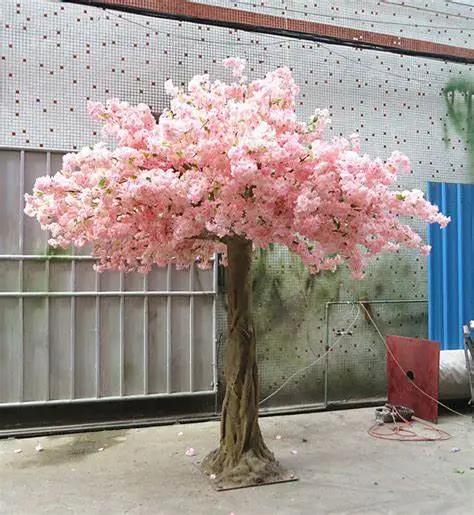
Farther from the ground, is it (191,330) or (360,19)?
(360,19)

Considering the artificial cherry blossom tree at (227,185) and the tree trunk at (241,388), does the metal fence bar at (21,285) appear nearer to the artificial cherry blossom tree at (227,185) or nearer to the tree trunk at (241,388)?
the artificial cherry blossom tree at (227,185)

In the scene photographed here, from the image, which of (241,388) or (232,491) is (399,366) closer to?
(241,388)

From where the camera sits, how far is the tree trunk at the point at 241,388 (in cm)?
457

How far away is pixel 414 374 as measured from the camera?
21.2 ft

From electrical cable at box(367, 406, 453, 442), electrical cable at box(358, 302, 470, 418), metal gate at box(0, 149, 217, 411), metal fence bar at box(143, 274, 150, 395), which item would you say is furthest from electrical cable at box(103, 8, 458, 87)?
electrical cable at box(367, 406, 453, 442)

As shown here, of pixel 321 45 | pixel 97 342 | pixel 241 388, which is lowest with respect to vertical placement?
pixel 241 388

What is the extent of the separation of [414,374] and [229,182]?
160 inches

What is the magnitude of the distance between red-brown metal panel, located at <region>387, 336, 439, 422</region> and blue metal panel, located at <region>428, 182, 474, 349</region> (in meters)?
0.95

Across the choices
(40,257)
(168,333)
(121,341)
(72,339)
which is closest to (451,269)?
(168,333)

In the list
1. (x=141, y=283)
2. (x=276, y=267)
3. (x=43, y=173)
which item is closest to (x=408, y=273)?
(x=276, y=267)

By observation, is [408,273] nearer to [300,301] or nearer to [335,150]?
[300,301]

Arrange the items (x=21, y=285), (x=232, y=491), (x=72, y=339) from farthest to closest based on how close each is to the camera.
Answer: (x=72, y=339) < (x=21, y=285) < (x=232, y=491)

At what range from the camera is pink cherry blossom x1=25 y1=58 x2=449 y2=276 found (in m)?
3.65

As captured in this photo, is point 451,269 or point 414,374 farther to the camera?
point 451,269
